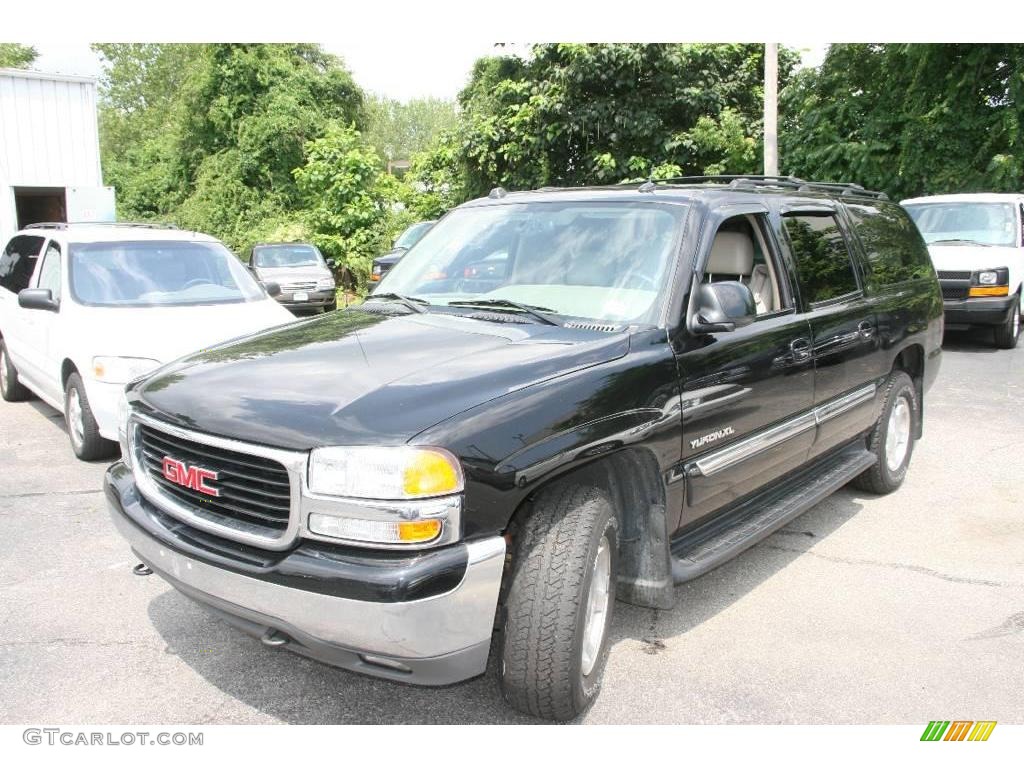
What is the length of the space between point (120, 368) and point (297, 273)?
38.5ft

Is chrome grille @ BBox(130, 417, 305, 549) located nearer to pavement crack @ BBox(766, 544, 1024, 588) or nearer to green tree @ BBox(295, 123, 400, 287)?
pavement crack @ BBox(766, 544, 1024, 588)

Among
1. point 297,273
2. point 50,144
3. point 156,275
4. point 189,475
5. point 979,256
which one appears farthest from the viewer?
point 50,144

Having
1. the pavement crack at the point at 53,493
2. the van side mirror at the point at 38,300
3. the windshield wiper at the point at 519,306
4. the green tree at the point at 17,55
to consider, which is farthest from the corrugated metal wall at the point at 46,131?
the green tree at the point at 17,55

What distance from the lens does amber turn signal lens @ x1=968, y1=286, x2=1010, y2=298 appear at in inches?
440

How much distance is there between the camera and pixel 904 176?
1689 centimetres

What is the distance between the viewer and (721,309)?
11.5 ft

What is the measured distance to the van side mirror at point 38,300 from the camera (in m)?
6.73

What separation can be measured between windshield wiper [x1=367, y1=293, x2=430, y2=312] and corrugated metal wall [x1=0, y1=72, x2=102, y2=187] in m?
19.3

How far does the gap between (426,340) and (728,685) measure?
5.92ft

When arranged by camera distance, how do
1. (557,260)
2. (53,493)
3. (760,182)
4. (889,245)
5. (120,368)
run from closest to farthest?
(557,260) < (760,182) < (889,245) < (53,493) < (120,368)

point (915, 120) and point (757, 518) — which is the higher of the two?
point (915, 120)

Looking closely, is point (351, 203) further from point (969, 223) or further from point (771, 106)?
point (969, 223)

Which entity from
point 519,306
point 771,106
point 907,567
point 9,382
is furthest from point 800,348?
point 771,106
